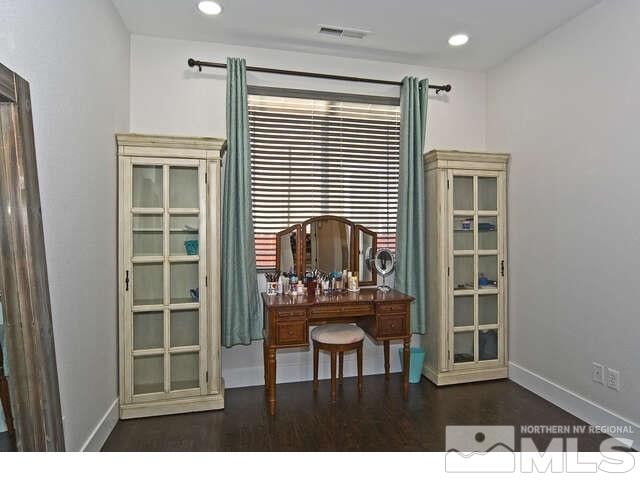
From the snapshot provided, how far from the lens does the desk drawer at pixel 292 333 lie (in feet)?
8.62

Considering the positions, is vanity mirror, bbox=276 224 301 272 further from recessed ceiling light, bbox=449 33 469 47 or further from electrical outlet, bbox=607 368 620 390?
electrical outlet, bbox=607 368 620 390

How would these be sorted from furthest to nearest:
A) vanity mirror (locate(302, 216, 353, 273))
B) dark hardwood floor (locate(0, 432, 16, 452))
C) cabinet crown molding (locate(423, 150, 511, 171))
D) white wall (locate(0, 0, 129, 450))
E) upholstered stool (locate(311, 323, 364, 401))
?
vanity mirror (locate(302, 216, 353, 273))
cabinet crown molding (locate(423, 150, 511, 171))
upholstered stool (locate(311, 323, 364, 401))
white wall (locate(0, 0, 129, 450))
dark hardwood floor (locate(0, 432, 16, 452))

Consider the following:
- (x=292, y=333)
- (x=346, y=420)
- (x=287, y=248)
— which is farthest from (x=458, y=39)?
(x=346, y=420)

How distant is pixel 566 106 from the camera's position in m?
2.66

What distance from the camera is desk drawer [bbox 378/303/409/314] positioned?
9.29 ft

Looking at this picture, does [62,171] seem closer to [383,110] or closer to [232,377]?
[232,377]

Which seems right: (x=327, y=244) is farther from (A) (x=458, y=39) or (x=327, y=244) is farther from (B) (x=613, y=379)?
(B) (x=613, y=379)

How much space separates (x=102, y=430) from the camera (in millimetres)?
2213

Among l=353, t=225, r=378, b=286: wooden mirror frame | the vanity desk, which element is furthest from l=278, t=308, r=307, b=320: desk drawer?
l=353, t=225, r=378, b=286: wooden mirror frame

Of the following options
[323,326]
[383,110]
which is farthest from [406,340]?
[383,110]

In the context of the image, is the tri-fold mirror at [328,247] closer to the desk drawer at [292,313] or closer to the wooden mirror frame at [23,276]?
the desk drawer at [292,313]

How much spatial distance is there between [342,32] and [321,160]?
99 centimetres

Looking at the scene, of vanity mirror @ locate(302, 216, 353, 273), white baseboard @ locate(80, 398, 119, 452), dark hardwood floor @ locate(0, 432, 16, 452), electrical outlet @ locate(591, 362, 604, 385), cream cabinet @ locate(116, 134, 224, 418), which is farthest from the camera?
vanity mirror @ locate(302, 216, 353, 273)

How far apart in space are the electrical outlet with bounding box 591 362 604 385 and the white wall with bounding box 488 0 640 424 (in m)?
0.04
